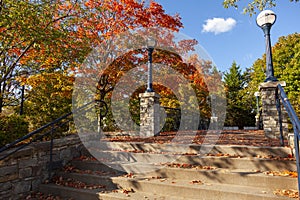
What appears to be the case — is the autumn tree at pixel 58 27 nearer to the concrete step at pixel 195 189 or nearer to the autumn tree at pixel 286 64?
the concrete step at pixel 195 189

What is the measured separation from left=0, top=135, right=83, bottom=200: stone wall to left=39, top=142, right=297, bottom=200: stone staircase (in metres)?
0.22

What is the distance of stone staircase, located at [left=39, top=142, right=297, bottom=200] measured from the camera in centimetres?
292

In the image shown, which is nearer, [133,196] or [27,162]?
[133,196]

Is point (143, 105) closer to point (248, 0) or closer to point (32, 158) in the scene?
point (32, 158)

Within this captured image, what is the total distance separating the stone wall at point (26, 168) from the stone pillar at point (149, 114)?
325cm

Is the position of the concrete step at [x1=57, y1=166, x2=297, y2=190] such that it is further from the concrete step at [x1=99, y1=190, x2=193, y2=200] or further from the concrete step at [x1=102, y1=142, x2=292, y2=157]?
the concrete step at [x1=102, y1=142, x2=292, y2=157]

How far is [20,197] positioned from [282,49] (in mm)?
23507

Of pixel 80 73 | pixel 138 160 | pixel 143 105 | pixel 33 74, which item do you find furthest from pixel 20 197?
pixel 80 73

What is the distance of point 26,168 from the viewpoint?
12.2ft

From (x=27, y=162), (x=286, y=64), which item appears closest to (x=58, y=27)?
(x=27, y=162)

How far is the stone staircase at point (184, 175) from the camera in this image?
292 centimetres

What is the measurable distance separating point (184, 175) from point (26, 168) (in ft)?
9.09

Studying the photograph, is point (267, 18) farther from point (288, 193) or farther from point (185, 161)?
point (288, 193)

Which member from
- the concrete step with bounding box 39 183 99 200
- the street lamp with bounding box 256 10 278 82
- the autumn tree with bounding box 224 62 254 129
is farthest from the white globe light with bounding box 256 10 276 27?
the autumn tree with bounding box 224 62 254 129
